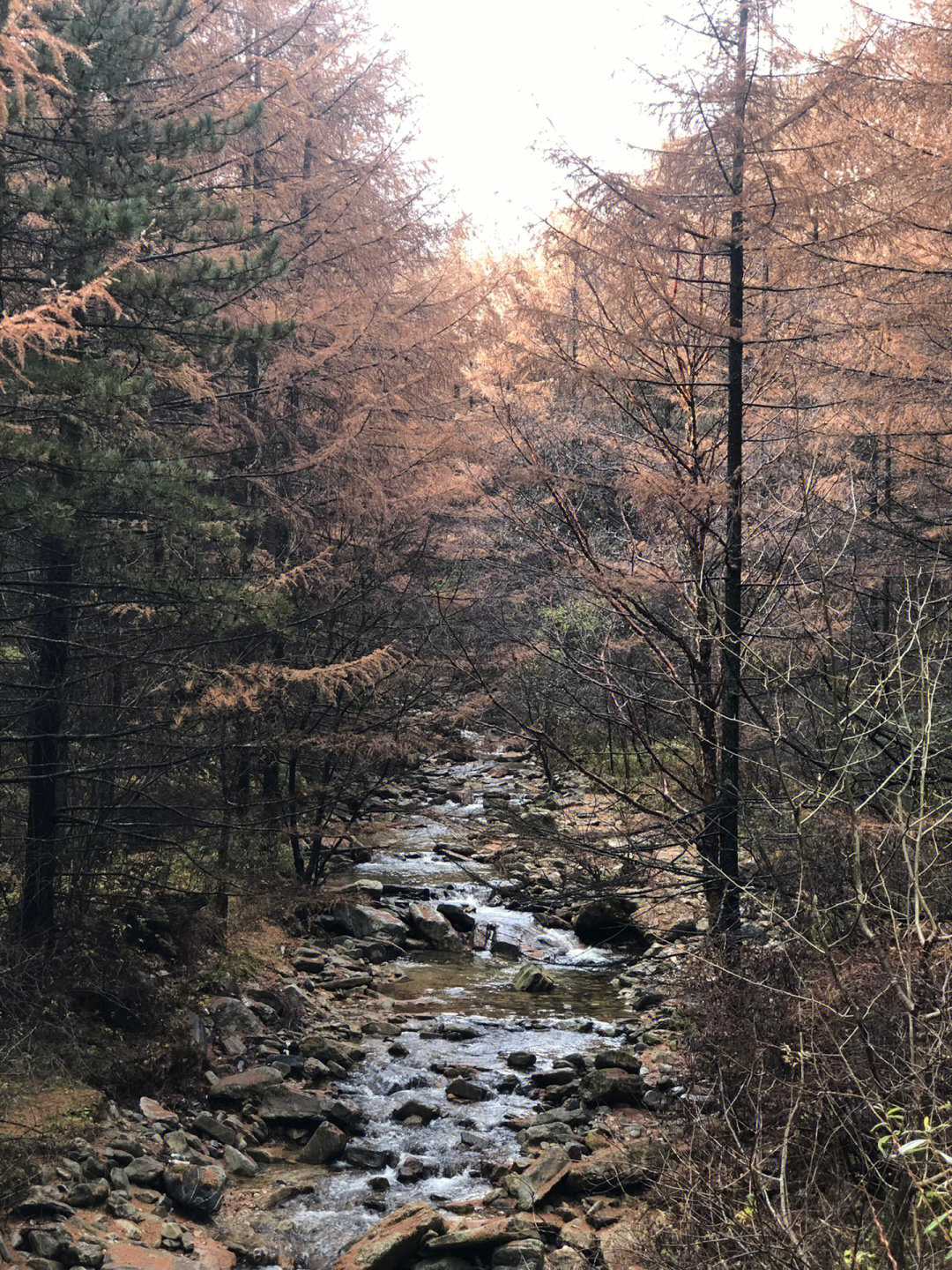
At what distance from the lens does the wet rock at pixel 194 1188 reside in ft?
21.0

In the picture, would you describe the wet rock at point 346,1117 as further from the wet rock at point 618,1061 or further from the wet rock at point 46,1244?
the wet rock at point 46,1244

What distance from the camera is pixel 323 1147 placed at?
7.36 m

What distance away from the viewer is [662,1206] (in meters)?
6.00

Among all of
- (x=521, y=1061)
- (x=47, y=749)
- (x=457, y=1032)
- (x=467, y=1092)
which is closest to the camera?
(x=47, y=749)

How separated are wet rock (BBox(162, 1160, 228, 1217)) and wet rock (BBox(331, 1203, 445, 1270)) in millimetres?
1018

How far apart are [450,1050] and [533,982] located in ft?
6.31

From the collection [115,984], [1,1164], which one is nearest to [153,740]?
[115,984]

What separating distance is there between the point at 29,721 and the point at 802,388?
6756 millimetres

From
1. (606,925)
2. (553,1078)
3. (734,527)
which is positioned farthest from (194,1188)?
(606,925)

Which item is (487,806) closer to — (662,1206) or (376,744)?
(376,744)

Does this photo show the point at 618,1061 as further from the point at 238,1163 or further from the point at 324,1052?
the point at 238,1163

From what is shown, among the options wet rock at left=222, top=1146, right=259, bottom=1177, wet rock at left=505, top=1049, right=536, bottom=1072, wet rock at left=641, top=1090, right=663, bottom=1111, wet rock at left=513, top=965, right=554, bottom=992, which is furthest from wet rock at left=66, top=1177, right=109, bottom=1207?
wet rock at left=513, top=965, right=554, bottom=992

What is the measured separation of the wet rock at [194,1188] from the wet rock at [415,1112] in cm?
164

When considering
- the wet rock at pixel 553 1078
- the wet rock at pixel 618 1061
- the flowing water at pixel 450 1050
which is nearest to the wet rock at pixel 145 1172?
the flowing water at pixel 450 1050
